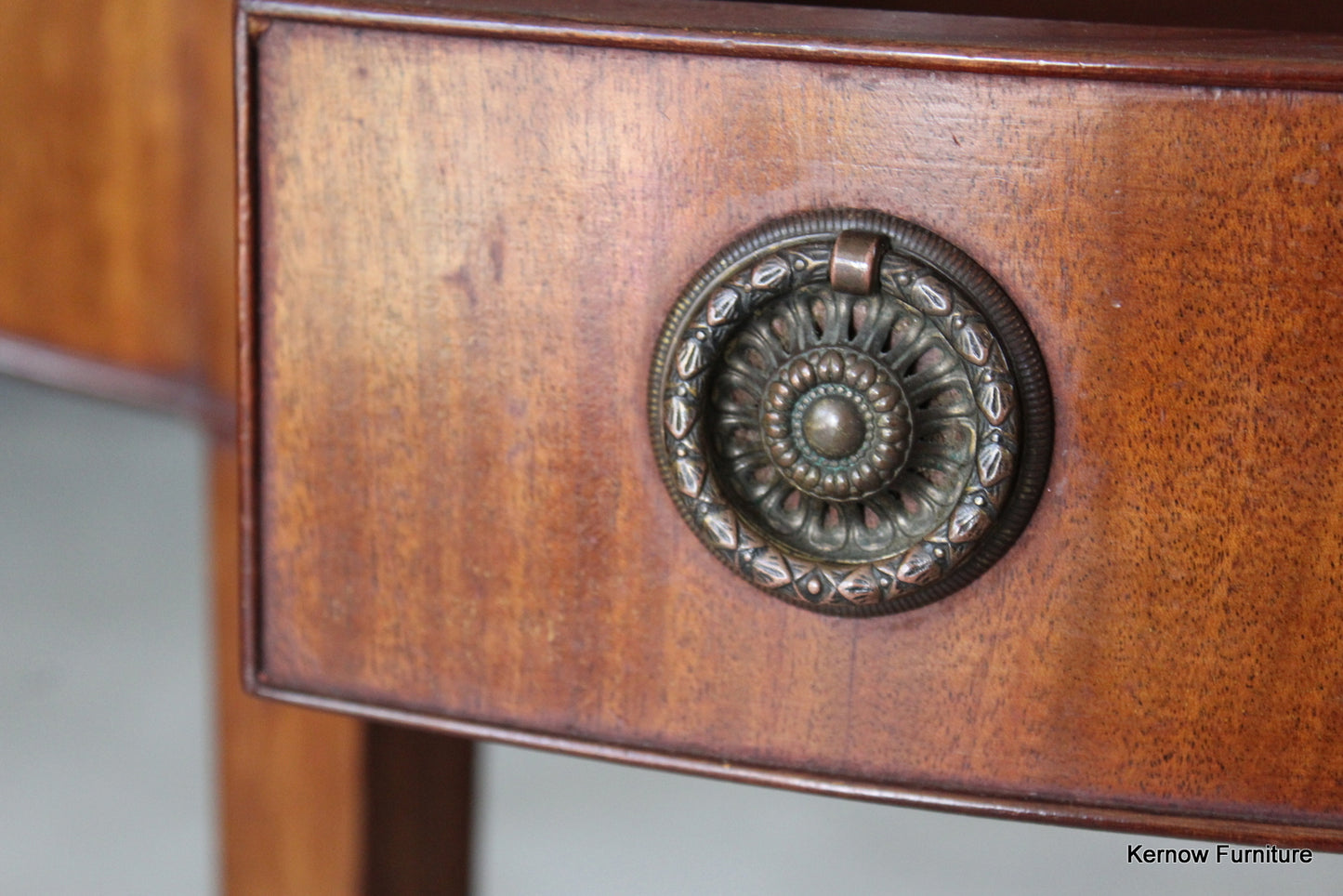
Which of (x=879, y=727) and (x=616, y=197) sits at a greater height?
(x=616, y=197)

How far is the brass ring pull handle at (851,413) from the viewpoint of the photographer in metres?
0.35

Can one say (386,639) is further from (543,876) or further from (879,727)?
(543,876)

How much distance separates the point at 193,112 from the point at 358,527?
7.8 inches

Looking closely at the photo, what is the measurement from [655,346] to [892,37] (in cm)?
10

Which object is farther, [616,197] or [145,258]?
[145,258]

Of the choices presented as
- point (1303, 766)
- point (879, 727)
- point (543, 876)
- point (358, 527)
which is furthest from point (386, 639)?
point (543, 876)

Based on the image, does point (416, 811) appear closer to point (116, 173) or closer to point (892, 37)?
point (116, 173)

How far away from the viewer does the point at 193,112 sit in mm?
526

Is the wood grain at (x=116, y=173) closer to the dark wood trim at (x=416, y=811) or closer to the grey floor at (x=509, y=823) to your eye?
the dark wood trim at (x=416, y=811)

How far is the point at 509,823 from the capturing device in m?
1.19

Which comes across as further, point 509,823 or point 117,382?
point 509,823

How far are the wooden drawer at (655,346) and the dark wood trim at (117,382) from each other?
15 centimetres

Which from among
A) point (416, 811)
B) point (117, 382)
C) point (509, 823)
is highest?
point (117, 382)

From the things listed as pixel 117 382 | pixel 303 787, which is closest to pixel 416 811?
pixel 303 787
